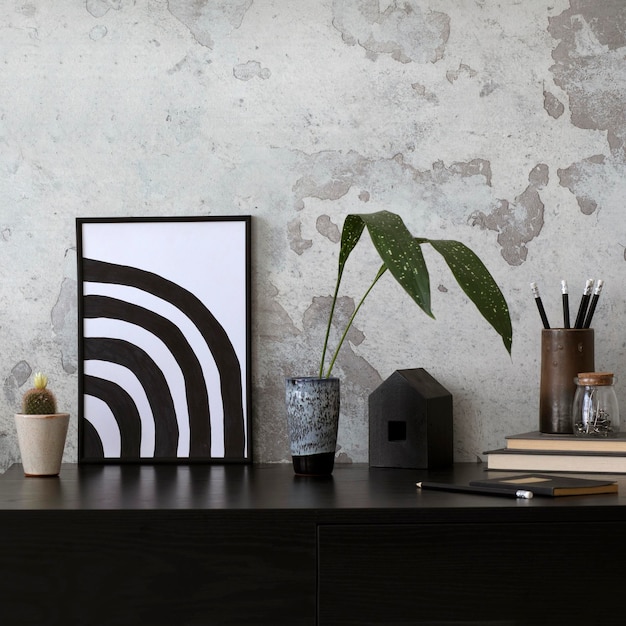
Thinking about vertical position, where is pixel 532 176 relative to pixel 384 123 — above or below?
below

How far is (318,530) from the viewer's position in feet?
4.36

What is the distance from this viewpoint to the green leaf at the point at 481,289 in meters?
1.47

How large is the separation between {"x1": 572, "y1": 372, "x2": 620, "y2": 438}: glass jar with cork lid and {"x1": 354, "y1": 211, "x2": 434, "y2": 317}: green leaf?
0.53 m

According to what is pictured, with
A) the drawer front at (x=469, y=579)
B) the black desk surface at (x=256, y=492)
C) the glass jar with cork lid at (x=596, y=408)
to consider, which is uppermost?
the glass jar with cork lid at (x=596, y=408)

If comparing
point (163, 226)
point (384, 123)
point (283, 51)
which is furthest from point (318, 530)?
point (283, 51)

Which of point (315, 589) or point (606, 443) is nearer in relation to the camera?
point (315, 589)

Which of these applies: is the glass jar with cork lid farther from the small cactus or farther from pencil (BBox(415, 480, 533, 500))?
the small cactus

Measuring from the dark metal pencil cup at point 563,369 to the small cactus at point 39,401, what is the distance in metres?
1.05

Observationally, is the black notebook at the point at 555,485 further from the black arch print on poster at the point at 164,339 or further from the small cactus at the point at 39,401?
the small cactus at the point at 39,401

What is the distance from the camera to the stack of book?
5.41 feet

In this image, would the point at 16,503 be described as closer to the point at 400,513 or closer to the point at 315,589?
the point at 315,589

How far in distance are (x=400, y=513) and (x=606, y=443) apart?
55cm

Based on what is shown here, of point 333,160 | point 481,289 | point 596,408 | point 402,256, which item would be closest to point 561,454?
point 596,408

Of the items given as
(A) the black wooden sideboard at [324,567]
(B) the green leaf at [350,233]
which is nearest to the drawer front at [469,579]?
(A) the black wooden sideboard at [324,567]
